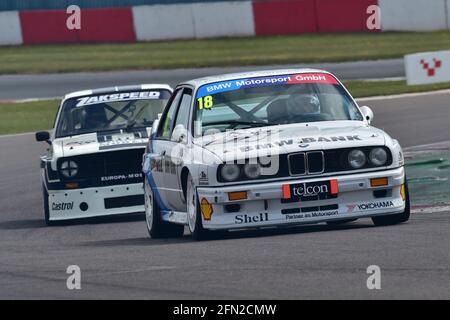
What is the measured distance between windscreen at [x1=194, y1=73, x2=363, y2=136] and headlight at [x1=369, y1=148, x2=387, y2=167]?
0.88 metres

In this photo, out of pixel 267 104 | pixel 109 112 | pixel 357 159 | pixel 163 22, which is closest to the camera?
pixel 357 159

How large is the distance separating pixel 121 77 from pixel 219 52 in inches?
194

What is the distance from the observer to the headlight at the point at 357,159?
971cm

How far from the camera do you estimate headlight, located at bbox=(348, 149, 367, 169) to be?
9.71 meters

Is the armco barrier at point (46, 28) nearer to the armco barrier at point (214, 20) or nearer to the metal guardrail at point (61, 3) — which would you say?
the armco barrier at point (214, 20)

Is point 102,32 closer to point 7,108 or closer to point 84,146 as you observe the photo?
point 7,108

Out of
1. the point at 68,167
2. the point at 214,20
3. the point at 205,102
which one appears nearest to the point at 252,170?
the point at 205,102

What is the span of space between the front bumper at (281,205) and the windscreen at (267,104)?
984 millimetres

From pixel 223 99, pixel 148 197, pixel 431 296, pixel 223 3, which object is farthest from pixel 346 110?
pixel 223 3

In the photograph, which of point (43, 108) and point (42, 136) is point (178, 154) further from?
point (43, 108)

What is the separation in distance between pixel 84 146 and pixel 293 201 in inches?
190

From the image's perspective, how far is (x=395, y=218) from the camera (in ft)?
33.1

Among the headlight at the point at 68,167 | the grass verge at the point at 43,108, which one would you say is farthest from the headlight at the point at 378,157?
the grass verge at the point at 43,108
